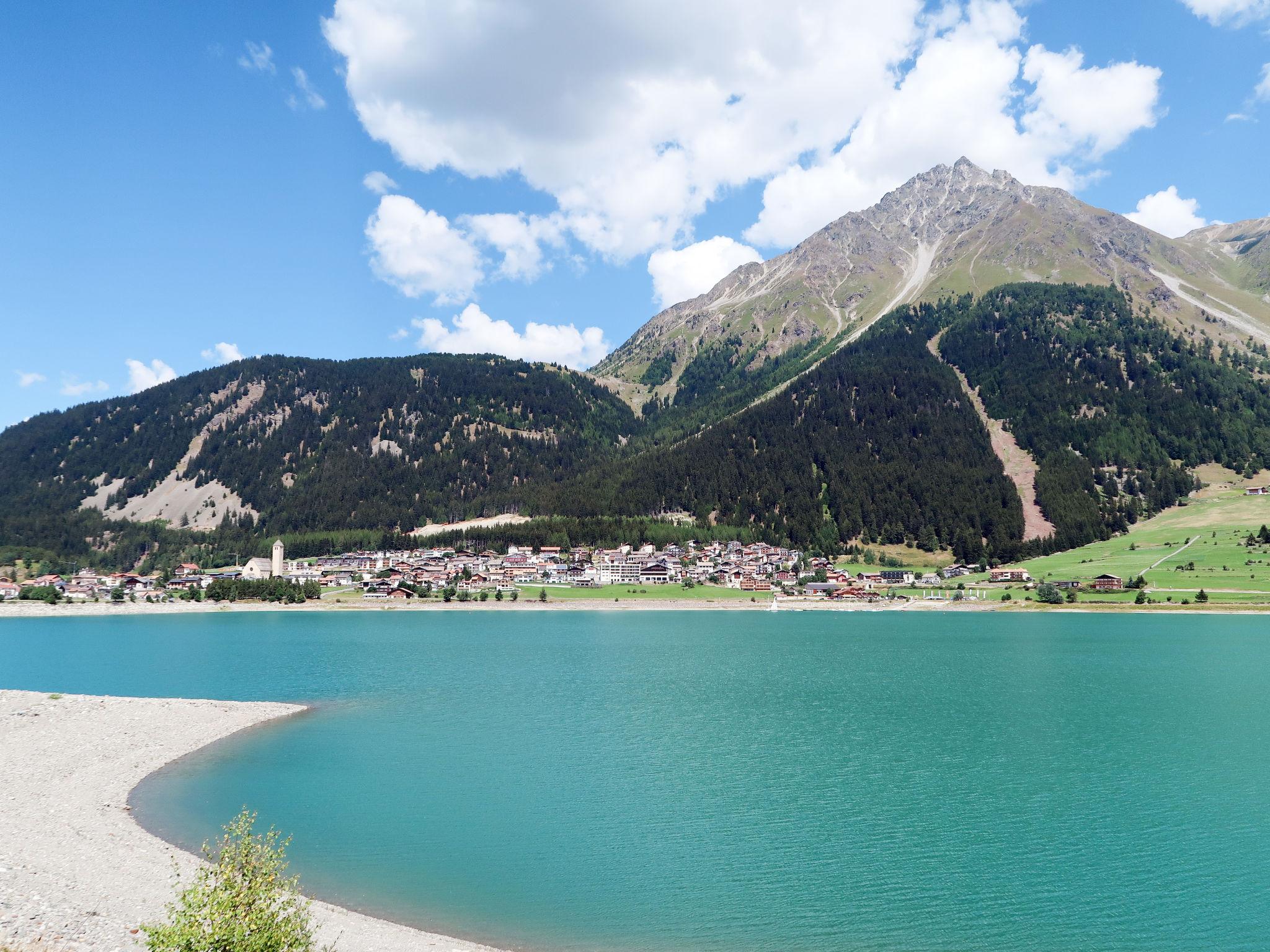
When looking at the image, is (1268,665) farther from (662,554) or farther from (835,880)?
(662,554)

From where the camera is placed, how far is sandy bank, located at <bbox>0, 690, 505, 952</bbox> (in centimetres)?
1708

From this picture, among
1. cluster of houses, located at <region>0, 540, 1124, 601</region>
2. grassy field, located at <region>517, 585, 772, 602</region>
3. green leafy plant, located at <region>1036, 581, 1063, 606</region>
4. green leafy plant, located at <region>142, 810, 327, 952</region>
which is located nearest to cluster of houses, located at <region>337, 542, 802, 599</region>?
cluster of houses, located at <region>0, 540, 1124, 601</region>

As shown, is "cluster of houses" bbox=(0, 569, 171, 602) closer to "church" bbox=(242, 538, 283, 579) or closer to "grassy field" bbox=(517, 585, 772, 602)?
"church" bbox=(242, 538, 283, 579)

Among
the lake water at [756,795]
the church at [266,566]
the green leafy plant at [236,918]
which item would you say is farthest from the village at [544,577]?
the green leafy plant at [236,918]

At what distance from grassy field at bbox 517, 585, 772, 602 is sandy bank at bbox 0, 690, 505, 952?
108 metres

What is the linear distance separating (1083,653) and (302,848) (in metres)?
77.9

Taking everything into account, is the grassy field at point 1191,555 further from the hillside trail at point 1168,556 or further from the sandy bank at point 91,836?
the sandy bank at point 91,836

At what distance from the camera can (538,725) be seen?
44688 mm

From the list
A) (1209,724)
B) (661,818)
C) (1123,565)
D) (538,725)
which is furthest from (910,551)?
(661,818)

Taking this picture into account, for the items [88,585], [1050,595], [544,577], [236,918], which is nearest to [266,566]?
[88,585]

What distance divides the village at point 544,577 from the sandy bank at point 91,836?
4268 inches

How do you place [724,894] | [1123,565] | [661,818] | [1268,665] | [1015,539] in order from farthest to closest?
1. [1015,539]
2. [1123,565]
3. [1268,665]
4. [661,818]
5. [724,894]

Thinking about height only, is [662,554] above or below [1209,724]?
above

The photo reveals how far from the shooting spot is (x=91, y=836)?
23.9 metres
